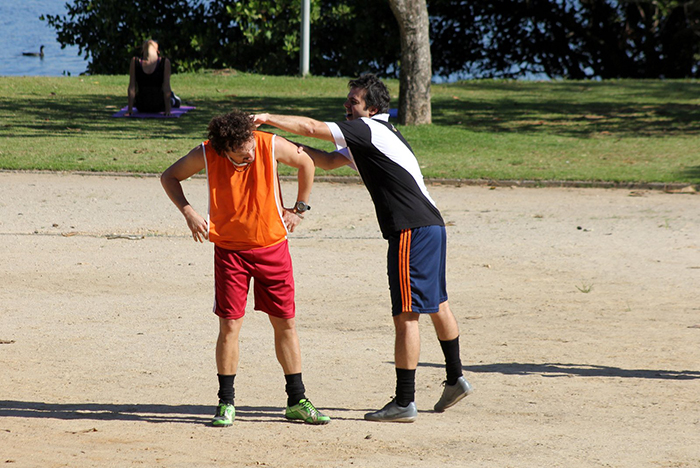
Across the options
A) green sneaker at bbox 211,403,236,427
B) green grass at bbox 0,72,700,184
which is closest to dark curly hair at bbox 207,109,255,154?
green sneaker at bbox 211,403,236,427

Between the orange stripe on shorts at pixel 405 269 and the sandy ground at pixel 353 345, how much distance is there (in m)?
0.69

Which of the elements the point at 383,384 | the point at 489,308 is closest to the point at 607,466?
the point at 383,384

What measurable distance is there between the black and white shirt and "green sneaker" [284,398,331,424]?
1.05 metres

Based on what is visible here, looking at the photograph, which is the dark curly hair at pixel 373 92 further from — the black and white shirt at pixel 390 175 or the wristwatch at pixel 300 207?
the wristwatch at pixel 300 207

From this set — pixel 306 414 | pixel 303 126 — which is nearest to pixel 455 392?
pixel 306 414

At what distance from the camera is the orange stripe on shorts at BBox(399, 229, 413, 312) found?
5.07 metres

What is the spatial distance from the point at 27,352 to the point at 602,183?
9196 mm

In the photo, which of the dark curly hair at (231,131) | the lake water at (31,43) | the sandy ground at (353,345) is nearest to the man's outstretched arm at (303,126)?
the dark curly hair at (231,131)

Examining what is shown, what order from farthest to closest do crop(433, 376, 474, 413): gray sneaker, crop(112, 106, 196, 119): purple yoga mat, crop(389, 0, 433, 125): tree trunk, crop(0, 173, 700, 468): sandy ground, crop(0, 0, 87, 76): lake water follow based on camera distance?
crop(0, 0, 87, 76): lake water
crop(112, 106, 196, 119): purple yoga mat
crop(389, 0, 433, 125): tree trunk
crop(433, 376, 474, 413): gray sneaker
crop(0, 173, 700, 468): sandy ground

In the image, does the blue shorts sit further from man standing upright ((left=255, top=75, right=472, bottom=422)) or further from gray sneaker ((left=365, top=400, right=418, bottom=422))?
gray sneaker ((left=365, top=400, right=418, bottom=422))

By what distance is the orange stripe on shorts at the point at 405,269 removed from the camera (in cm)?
507

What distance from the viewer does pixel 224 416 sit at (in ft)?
16.3

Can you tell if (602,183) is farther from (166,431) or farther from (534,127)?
(166,431)

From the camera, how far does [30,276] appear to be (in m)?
8.10
